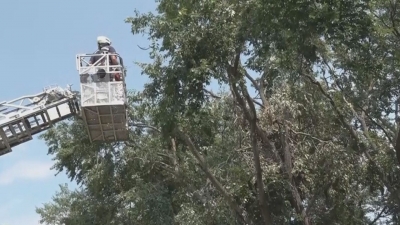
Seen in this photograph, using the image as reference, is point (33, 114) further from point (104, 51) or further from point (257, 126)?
point (257, 126)

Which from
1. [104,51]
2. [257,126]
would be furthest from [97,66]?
[257,126]

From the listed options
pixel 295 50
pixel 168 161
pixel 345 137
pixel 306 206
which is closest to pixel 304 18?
pixel 295 50

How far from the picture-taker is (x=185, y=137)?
14.2 meters

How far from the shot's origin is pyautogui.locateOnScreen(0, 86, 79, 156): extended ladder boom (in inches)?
352

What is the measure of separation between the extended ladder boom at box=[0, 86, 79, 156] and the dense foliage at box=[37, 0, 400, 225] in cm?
184

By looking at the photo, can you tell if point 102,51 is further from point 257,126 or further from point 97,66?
point 257,126

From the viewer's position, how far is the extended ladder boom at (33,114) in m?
8.95

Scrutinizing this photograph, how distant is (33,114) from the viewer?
9117mm

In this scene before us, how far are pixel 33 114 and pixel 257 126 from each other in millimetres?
5390

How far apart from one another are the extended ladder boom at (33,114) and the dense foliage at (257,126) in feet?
6.02

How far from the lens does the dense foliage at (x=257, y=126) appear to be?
31.5ft

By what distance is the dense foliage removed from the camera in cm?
959

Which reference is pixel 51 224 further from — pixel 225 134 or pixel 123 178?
pixel 225 134

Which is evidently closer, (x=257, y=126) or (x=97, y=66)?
(x=97, y=66)
